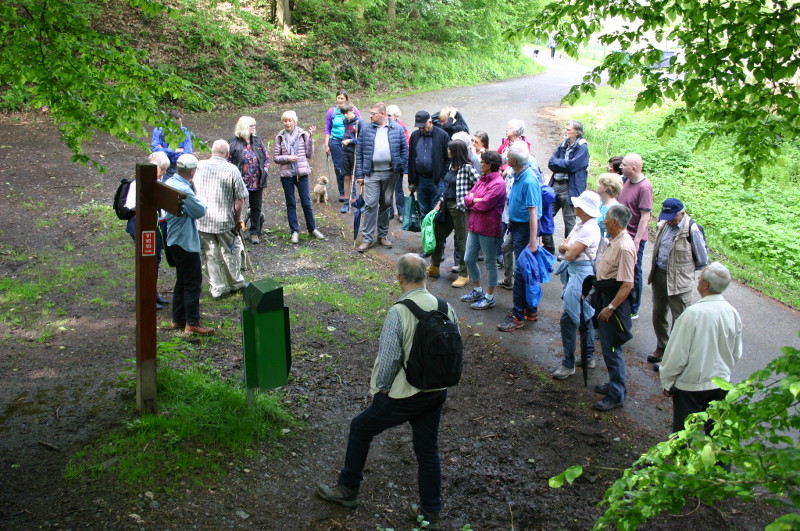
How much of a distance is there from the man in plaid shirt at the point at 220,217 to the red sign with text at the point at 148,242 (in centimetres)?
291

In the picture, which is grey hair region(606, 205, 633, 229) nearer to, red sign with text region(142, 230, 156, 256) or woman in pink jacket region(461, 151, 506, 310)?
woman in pink jacket region(461, 151, 506, 310)

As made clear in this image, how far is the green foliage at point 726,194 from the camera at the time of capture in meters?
11.7

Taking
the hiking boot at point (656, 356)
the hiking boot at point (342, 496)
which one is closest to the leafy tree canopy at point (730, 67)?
the hiking boot at point (656, 356)

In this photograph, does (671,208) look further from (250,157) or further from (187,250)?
(250,157)

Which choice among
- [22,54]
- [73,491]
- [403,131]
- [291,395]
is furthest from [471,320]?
[22,54]

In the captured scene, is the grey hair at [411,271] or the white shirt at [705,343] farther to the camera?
the white shirt at [705,343]

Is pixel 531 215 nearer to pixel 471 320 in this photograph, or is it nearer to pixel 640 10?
pixel 471 320

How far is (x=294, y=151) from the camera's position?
1057cm

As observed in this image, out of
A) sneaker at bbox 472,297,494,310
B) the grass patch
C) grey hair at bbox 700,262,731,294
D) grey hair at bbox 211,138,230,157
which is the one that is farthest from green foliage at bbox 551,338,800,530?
grey hair at bbox 211,138,230,157

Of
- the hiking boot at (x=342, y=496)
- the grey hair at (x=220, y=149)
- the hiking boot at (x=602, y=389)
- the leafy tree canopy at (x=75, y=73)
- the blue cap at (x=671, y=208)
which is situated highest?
the leafy tree canopy at (x=75, y=73)

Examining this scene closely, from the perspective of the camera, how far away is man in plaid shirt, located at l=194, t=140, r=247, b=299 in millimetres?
8000

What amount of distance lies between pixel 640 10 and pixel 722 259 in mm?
6872

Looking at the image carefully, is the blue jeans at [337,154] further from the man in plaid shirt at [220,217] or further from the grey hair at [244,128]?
the man in plaid shirt at [220,217]

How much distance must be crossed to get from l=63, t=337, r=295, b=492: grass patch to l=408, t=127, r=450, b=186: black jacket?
5061 mm
